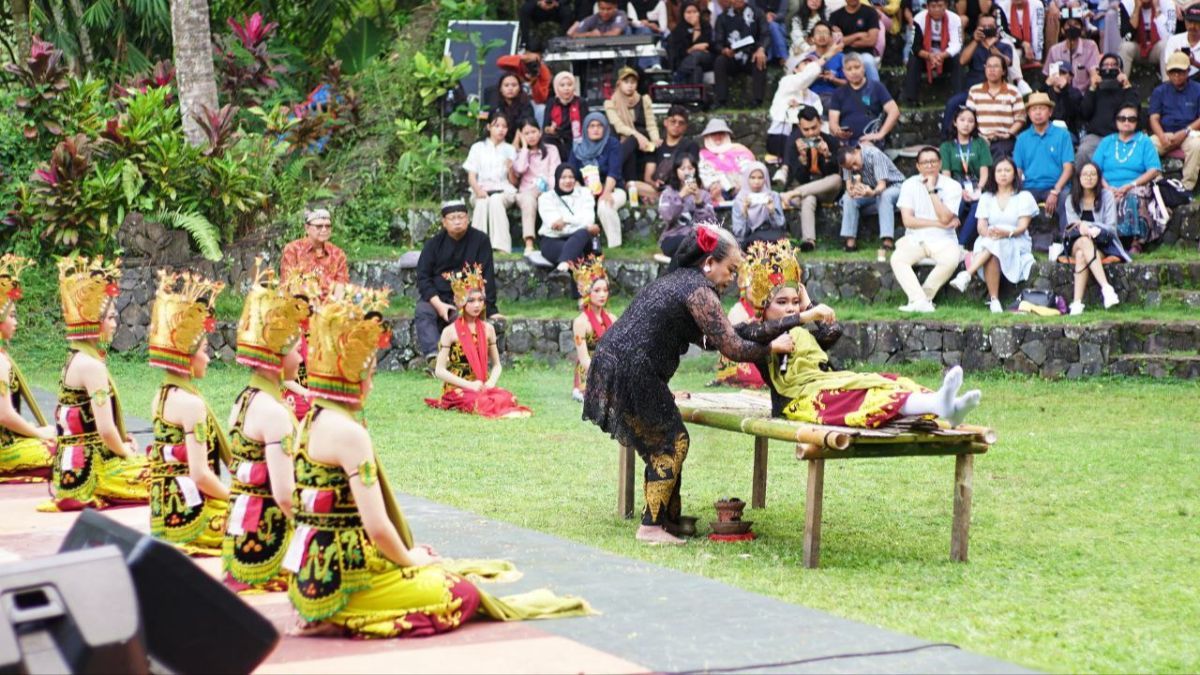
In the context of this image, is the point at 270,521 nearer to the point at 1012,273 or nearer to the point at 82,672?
the point at 82,672

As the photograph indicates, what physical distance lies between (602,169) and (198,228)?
400 cm

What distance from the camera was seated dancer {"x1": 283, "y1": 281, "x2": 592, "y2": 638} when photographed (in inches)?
202

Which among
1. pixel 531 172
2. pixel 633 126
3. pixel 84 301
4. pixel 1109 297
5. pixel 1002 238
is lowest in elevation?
pixel 1109 297

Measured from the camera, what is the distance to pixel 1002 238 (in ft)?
45.8

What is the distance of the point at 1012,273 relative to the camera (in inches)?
547

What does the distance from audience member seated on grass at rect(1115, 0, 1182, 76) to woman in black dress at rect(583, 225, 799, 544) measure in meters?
11.0

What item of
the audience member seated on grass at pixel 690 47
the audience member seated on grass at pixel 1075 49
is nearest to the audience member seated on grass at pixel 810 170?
the audience member seated on grass at pixel 690 47

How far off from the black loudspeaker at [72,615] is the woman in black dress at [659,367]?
3726 millimetres

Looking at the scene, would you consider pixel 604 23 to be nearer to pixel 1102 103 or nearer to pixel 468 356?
pixel 1102 103

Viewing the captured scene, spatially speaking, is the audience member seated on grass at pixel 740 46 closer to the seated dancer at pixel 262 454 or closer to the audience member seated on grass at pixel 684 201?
the audience member seated on grass at pixel 684 201

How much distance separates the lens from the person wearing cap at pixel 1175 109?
48.9 feet

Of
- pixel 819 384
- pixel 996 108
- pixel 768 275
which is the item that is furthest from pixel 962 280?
pixel 819 384

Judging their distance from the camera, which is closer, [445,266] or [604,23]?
[445,266]

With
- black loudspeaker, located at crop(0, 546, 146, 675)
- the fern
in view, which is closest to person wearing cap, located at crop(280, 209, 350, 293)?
the fern
